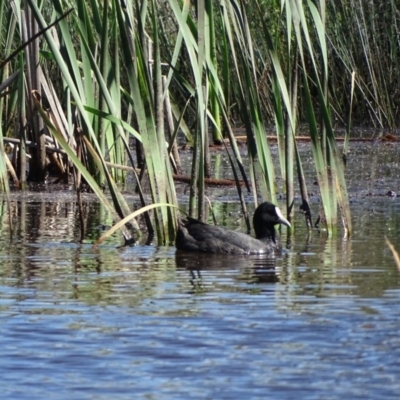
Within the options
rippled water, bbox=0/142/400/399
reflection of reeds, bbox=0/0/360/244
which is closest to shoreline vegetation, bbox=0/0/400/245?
reflection of reeds, bbox=0/0/360/244

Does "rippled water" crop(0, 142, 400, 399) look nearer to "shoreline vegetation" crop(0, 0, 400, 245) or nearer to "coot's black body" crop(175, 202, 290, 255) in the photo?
"coot's black body" crop(175, 202, 290, 255)

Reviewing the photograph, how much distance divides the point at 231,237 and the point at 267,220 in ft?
1.04

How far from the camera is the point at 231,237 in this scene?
312 inches

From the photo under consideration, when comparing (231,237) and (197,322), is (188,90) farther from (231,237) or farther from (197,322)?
(197,322)

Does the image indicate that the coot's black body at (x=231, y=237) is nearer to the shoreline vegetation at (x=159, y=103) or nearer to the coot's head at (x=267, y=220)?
the coot's head at (x=267, y=220)

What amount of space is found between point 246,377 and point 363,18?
11.6 m

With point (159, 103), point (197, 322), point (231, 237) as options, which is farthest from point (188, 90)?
point (197, 322)

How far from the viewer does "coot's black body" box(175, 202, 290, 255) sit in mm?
7613

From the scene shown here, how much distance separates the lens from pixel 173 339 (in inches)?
197

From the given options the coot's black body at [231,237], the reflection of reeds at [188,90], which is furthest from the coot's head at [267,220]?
the reflection of reeds at [188,90]

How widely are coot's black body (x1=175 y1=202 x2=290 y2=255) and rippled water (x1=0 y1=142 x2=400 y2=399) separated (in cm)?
10

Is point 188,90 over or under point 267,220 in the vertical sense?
over

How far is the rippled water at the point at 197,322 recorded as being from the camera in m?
4.37

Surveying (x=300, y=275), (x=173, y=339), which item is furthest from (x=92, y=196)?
(x=173, y=339)
